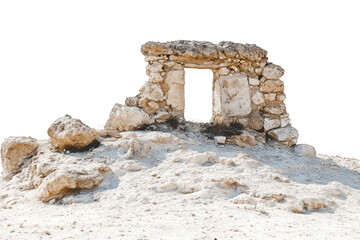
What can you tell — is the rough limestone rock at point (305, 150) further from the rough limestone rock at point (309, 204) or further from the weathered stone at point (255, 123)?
Result: the rough limestone rock at point (309, 204)

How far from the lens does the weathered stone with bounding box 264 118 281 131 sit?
7598 mm

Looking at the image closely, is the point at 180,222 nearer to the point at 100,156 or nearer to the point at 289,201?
the point at 289,201

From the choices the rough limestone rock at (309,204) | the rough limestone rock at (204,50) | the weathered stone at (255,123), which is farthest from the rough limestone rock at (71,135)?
the rough limestone rock at (309,204)

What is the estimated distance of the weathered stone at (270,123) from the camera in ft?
24.9

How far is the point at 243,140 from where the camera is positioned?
7.04 metres

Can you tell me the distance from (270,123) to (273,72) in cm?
112

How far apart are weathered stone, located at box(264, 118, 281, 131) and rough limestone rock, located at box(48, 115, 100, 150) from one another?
3520 mm

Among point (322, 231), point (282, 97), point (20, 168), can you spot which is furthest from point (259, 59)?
point (20, 168)

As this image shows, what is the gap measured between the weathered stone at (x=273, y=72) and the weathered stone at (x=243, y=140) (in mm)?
1491

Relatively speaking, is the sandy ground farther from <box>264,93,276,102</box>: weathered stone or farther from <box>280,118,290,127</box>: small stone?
<box>264,93,276,102</box>: weathered stone

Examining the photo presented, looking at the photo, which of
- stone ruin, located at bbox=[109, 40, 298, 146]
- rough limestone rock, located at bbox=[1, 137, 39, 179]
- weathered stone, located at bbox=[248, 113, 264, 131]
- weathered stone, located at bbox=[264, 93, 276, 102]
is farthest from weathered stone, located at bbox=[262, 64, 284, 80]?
rough limestone rock, located at bbox=[1, 137, 39, 179]

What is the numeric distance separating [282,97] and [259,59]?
969 millimetres

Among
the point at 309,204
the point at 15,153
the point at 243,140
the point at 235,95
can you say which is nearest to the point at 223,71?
the point at 235,95

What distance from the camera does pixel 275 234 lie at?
3.64m
